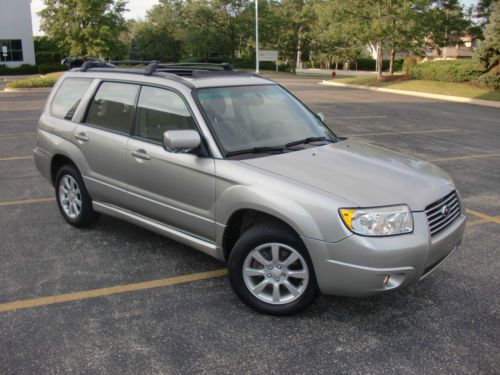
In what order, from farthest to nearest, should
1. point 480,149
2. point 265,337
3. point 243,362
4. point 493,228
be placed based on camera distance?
point 480,149 → point 493,228 → point 265,337 → point 243,362

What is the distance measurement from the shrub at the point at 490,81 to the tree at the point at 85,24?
3247cm

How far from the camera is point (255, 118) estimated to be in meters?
4.59

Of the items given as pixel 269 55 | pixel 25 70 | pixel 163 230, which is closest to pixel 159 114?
pixel 163 230

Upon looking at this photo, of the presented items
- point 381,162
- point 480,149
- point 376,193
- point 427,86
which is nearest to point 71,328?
point 376,193

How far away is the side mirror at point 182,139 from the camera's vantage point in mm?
3949

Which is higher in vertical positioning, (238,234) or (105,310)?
(238,234)

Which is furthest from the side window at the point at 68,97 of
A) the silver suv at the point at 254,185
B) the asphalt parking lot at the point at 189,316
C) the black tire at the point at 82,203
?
the asphalt parking lot at the point at 189,316

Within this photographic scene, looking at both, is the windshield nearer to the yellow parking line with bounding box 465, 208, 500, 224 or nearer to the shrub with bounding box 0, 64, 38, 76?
the yellow parking line with bounding box 465, 208, 500, 224

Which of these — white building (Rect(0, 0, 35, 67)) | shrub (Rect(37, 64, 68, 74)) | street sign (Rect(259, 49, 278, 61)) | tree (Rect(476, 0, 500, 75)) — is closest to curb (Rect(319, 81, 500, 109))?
tree (Rect(476, 0, 500, 75))

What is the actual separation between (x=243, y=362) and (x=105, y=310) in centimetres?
127

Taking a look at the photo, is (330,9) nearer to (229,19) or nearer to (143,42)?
(229,19)

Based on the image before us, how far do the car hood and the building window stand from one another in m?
58.1

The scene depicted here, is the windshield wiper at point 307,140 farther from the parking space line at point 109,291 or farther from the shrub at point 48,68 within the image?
the shrub at point 48,68

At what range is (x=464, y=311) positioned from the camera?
3922 mm
